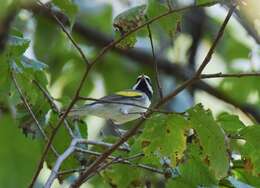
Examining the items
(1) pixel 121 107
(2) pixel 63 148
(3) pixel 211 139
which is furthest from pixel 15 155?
(1) pixel 121 107

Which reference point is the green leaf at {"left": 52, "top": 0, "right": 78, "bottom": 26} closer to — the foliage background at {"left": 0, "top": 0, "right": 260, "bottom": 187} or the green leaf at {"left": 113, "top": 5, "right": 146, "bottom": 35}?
the foliage background at {"left": 0, "top": 0, "right": 260, "bottom": 187}

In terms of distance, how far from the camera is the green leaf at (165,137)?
1557mm

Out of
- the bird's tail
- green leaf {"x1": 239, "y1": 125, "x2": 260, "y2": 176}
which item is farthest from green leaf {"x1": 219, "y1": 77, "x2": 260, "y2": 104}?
green leaf {"x1": 239, "y1": 125, "x2": 260, "y2": 176}

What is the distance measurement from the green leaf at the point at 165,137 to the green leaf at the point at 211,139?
0.04 meters

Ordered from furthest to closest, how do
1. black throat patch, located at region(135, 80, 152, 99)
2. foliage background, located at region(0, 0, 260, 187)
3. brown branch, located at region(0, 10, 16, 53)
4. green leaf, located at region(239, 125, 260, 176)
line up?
black throat patch, located at region(135, 80, 152, 99)
green leaf, located at region(239, 125, 260, 176)
foliage background, located at region(0, 0, 260, 187)
brown branch, located at region(0, 10, 16, 53)

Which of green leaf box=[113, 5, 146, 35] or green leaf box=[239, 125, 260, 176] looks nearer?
green leaf box=[239, 125, 260, 176]

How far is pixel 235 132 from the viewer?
1.75m

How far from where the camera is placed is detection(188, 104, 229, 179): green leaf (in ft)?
4.99

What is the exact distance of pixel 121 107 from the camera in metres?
2.91

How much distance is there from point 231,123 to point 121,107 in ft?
3.90

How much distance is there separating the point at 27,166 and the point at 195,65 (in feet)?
11.9

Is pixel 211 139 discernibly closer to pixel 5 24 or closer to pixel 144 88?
pixel 5 24

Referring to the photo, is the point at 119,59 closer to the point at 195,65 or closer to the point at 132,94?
the point at 195,65

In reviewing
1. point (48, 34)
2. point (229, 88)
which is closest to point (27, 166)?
point (48, 34)
